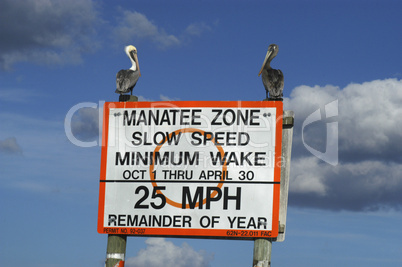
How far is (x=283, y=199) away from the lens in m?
11.1

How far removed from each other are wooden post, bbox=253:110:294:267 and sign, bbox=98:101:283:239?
127 mm

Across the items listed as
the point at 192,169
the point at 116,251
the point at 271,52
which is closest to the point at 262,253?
the point at 192,169

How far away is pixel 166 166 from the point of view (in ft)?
37.4

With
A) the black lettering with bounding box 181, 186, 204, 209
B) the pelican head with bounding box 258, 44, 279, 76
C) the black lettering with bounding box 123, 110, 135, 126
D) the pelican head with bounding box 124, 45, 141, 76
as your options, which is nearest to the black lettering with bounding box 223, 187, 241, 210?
the black lettering with bounding box 181, 186, 204, 209

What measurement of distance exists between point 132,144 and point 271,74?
2.72 m

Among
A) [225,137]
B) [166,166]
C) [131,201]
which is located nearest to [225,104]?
[225,137]

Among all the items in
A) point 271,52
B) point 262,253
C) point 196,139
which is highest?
point 271,52

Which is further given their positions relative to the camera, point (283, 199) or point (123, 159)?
point (123, 159)

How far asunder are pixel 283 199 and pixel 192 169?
1.62 meters

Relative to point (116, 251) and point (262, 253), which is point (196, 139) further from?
point (116, 251)

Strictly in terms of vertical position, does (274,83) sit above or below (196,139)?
above

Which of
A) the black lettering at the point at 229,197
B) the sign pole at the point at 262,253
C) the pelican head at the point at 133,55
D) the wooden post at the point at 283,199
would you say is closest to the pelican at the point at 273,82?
the wooden post at the point at 283,199

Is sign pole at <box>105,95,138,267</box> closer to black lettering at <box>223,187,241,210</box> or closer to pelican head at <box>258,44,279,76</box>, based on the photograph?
black lettering at <box>223,187,241,210</box>

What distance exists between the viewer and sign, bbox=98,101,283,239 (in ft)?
36.1
